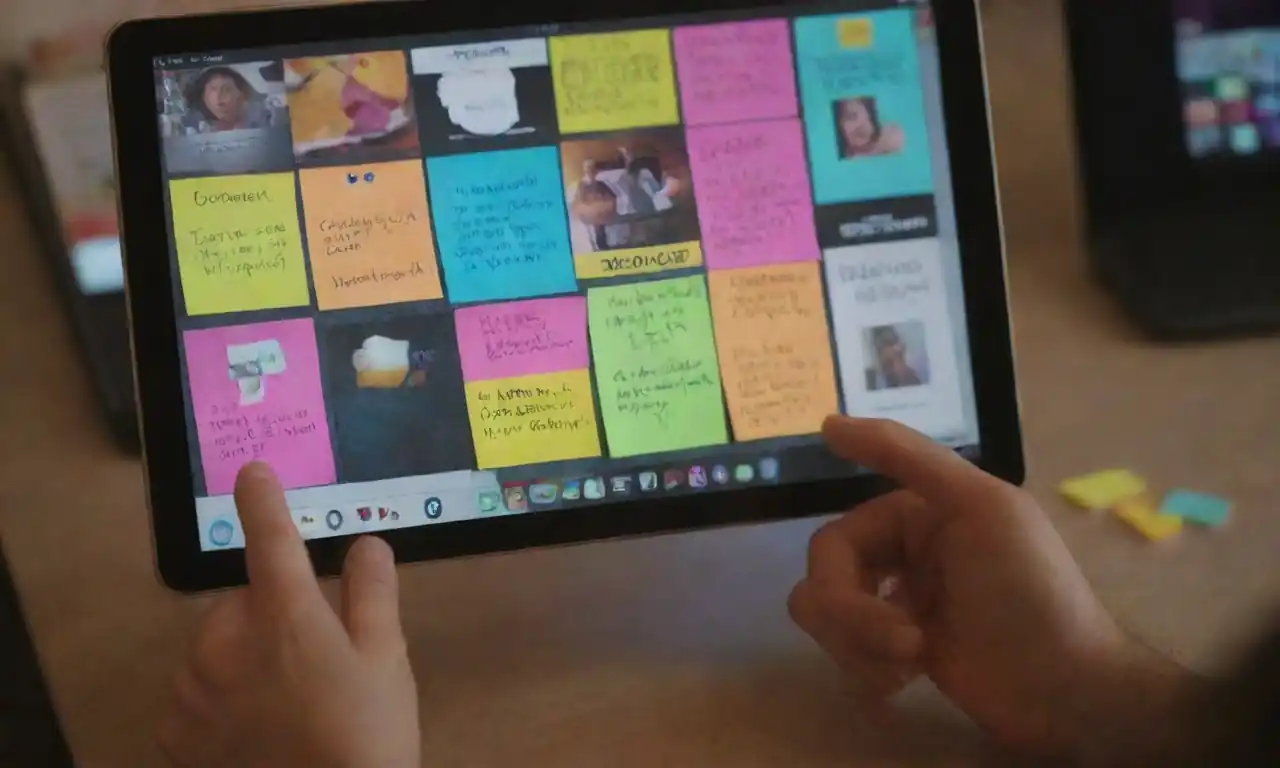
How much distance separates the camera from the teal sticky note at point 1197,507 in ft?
2.19

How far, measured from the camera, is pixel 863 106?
598 mm

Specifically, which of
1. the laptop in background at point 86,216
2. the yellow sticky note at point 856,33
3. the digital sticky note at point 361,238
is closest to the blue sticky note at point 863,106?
the yellow sticky note at point 856,33

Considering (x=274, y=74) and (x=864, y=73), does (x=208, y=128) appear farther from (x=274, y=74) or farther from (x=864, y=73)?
(x=864, y=73)

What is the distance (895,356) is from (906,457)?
0.21 ft

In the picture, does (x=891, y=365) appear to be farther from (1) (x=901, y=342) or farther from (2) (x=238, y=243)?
(2) (x=238, y=243)

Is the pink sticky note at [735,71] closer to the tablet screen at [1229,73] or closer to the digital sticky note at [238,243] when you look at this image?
the digital sticky note at [238,243]

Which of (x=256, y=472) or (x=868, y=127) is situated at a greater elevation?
(x=868, y=127)

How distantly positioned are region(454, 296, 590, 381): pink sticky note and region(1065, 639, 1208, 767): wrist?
0.92ft

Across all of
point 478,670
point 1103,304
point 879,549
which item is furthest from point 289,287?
point 1103,304

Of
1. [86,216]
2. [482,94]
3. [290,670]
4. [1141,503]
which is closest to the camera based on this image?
[290,670]

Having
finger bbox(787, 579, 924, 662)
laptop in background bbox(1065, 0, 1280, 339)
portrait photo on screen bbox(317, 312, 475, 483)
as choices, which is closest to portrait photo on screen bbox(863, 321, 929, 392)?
finger bbox(787, 579, 924, 662)

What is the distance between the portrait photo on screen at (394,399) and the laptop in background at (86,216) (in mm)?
265

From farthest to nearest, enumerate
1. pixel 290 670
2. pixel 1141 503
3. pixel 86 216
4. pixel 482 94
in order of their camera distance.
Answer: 1. pixel 86 216
2. pixel 1141 503
3. pixel 482 94
4. pixel 290 670

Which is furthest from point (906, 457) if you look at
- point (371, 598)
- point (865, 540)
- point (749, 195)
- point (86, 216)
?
point (86, 216)
